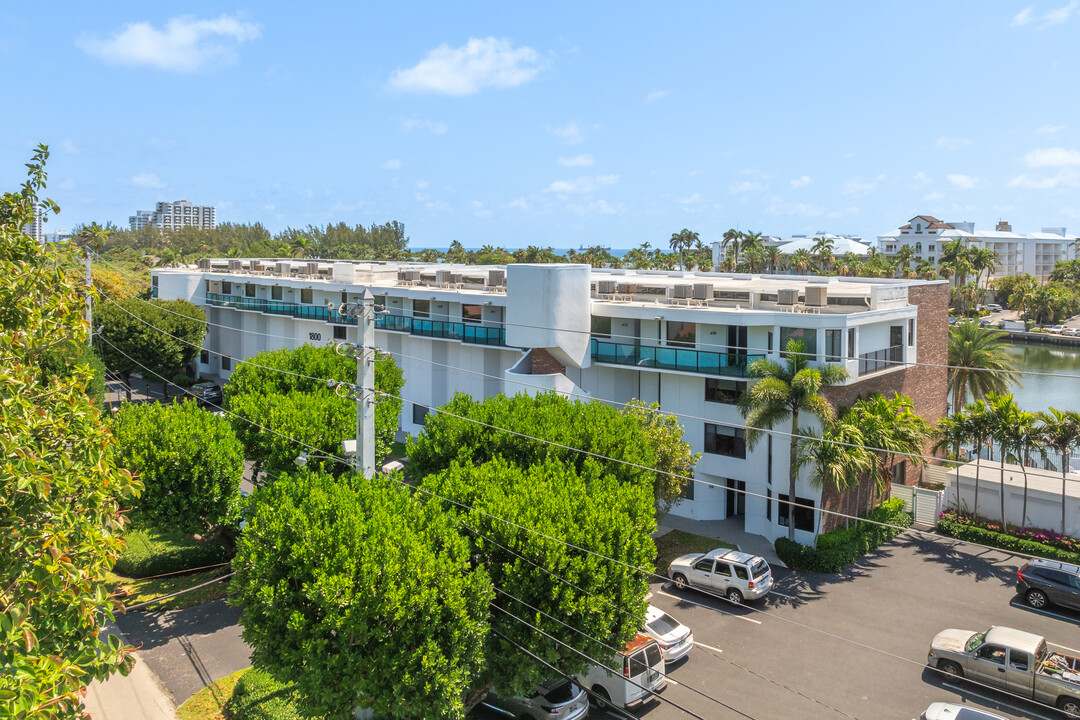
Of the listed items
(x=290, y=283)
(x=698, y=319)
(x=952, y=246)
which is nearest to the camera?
(x=698, y=319)

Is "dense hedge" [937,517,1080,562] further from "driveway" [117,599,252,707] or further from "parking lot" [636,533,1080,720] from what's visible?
"driveway" [117,599,252,707]

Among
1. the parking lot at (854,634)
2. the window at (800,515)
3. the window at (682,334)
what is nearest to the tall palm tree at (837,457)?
the window at (800,515)

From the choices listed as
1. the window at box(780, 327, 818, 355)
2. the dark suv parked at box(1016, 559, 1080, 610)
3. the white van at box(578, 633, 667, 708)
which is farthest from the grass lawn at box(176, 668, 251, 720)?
the dark suv parked at box(1016, 559, 1080, 610)

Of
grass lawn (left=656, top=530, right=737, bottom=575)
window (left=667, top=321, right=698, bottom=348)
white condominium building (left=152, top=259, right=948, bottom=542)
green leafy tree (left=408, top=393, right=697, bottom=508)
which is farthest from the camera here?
window (left=667, top=321, right=698, bottom=348)

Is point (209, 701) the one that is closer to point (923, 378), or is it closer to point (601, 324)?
point (601, 324)

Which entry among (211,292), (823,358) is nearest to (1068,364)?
(823,358)

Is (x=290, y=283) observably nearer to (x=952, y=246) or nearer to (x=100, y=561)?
(x=100, y=561)

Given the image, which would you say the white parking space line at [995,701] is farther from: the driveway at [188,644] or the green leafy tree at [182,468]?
the green leafy tree at [182,468]
